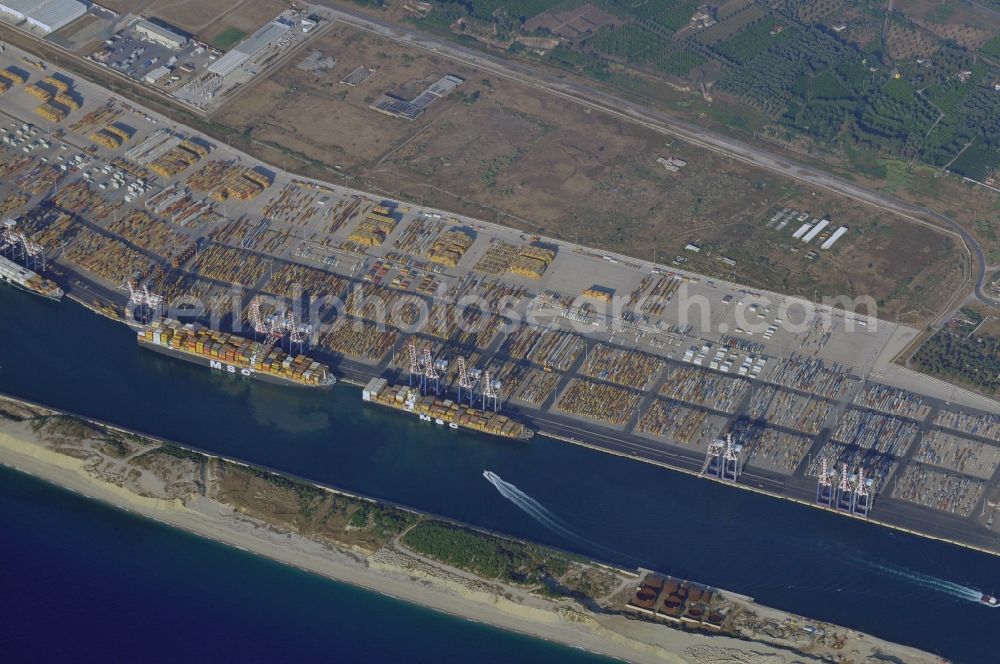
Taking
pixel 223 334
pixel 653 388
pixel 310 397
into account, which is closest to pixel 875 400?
pixel 653 388

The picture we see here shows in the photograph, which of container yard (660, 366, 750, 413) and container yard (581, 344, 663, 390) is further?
container yard (581, 344, 663, 390)

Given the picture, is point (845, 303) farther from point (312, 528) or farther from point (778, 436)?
point (312, 528)

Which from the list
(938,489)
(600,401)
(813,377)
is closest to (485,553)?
(600,401)

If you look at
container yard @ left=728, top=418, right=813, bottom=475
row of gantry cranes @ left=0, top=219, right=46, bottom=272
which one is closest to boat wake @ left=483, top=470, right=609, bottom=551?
container yard @ left=728, top=418, right=813, bottom=475

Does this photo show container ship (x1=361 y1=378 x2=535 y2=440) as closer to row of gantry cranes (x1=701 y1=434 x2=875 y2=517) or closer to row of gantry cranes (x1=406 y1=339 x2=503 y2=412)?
row of gantry cranes (x1=406 y1=339 x2=503 y2=412)

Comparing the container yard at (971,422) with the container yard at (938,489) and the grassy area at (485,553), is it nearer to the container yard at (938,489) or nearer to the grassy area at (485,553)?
the container yard at (938,489)

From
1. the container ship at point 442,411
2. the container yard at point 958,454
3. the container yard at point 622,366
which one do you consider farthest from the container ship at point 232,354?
the container yard at point 958,454

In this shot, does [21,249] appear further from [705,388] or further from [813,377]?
[813,377]
